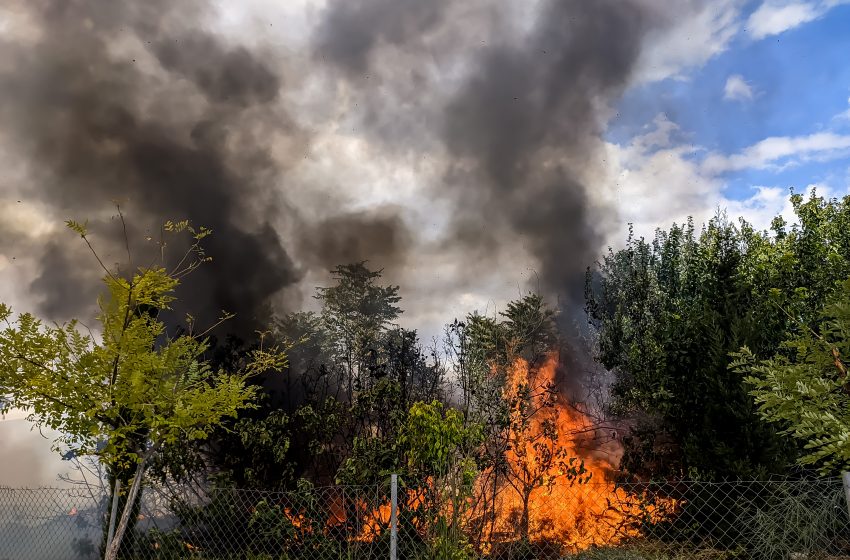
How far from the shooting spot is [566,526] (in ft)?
38.2

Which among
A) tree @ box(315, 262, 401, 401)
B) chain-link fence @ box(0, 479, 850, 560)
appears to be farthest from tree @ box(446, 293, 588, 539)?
tree @ box(315, 262, 401, 401)

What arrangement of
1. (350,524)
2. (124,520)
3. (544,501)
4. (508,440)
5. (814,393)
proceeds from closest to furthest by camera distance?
(814,393), (124,520), (350,524), (508,440), (544,501)

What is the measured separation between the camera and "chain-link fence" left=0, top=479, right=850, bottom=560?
29.7 ft

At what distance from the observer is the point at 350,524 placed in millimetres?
10305

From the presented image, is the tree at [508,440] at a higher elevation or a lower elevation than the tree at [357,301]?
lower

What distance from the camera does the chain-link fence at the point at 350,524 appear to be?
9.06 meters

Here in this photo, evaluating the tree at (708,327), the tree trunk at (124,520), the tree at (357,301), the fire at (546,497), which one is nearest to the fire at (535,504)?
the fire at (546,497)

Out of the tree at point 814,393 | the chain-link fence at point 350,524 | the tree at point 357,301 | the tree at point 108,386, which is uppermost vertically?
the tree at point 357,301

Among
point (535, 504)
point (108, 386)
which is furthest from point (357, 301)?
point (108, 386)

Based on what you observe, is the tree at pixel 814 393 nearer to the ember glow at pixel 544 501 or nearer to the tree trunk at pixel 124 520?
the ember glow at pixel 544 501

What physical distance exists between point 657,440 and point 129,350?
10169 mm

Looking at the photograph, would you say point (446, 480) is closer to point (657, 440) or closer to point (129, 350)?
point (129, 350)

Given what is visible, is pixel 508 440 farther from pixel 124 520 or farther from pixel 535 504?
pixel 124 520

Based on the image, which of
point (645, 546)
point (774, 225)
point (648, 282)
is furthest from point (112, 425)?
point (774, 225)
